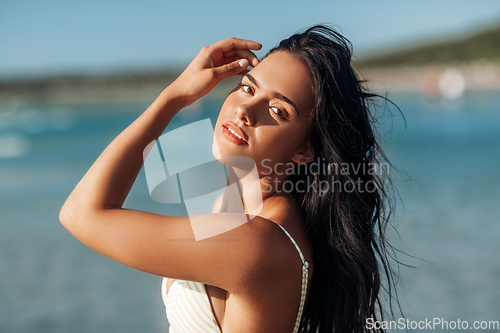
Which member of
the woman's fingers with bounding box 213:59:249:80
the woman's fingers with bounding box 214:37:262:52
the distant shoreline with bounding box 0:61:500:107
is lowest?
the woman's fingers with bounding box 213:59:249:80

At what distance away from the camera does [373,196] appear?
227 cm

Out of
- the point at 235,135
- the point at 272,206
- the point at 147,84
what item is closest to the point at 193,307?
the point at 272,206

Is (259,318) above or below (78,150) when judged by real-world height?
below

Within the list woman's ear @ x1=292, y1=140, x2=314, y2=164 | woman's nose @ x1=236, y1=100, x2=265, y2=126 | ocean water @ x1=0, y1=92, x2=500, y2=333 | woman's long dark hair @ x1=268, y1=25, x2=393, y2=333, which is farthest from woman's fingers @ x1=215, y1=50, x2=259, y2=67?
ocean water @ x1=0, y1=92, x2=500, y2=333

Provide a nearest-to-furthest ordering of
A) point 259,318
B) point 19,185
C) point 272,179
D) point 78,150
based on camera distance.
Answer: point 259,318 → point 272,179 → point 19,185 → point 78,150

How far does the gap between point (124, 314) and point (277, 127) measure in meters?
4.05

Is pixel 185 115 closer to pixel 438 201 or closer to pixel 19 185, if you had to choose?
pixel 19 185

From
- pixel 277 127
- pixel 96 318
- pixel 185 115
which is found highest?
pixel 185 115

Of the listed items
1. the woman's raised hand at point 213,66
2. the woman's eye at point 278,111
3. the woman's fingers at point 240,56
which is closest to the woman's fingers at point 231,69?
the woman's raised hand at point 213,66

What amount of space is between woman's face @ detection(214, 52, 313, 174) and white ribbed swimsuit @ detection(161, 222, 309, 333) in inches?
14.6

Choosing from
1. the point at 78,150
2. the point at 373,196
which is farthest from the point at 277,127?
the point at 78,150

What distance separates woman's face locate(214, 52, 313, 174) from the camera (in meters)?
1.97

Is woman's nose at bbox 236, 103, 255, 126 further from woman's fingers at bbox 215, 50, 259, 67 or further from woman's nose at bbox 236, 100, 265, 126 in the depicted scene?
woman's fingers at bbox 215, 50, 259, 67

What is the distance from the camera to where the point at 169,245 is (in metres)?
1.62
